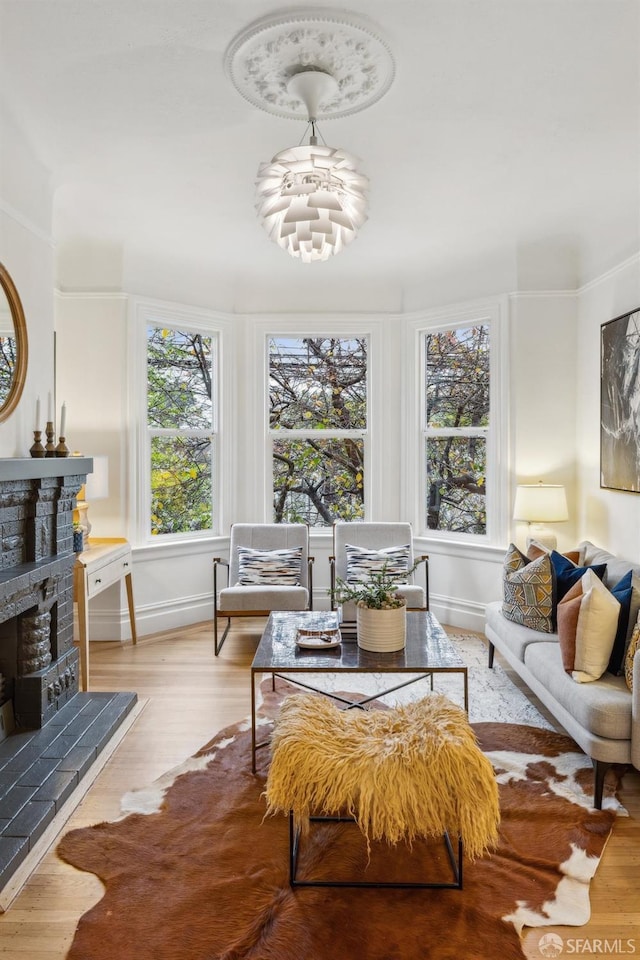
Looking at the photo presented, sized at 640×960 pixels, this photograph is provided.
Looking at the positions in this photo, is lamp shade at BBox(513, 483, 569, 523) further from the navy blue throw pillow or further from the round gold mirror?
the round gold mirror

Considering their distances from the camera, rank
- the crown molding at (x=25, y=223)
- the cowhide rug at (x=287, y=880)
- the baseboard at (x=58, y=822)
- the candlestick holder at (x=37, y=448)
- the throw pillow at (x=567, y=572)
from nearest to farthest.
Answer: the cowhide rug at (x=287, y=880)
the baseboard at (x=58, y=822)
the crown molding at (x=25, y=223)
the candlestick holder at (x=37, y=448)
the throw pillow at (x=567, y=572)

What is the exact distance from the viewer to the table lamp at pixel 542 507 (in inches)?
162

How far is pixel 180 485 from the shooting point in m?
5.04

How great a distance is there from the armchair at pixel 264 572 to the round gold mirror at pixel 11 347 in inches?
73.9

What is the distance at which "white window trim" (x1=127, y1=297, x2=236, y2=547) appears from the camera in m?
4.68

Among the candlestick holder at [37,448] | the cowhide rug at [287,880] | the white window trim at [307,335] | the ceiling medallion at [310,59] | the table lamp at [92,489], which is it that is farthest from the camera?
the white window trim at [307,335]

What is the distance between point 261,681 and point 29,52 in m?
3.28

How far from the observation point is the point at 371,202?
3.80 meters

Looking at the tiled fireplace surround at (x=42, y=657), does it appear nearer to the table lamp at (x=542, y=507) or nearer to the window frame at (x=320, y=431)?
the window frame at (x=320, y=431)

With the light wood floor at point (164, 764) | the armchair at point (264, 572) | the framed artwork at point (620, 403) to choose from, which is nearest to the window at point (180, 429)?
the armchair at point (264, 572)

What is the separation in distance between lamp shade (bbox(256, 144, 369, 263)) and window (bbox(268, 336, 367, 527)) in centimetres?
280

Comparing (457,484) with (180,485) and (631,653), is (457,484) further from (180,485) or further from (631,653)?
→ (631,653)

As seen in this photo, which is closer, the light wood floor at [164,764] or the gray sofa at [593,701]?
the light wood floor at [164,764]

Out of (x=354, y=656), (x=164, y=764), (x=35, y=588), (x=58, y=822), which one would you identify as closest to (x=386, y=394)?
(x=354, y=656)
